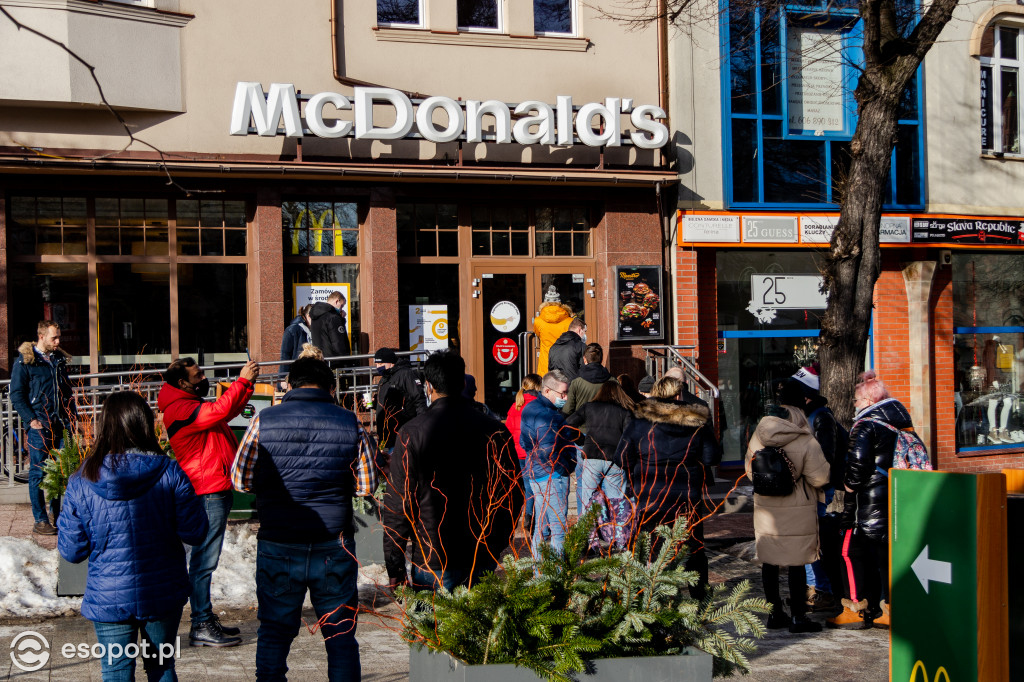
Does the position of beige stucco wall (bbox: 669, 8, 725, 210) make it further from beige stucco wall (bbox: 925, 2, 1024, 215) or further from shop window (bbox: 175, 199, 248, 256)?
shop window (bbox: 175, 199, 248, 256)

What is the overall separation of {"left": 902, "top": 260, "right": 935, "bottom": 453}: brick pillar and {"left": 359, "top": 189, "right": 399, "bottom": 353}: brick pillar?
305 inches

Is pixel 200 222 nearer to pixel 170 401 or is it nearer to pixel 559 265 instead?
pixel 559 265

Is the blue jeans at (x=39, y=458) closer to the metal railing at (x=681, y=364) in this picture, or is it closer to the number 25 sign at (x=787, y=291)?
the metal railing at (x=681, y=364)

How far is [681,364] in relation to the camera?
44.0 ft

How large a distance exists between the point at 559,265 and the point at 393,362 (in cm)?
465

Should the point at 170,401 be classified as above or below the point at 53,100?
below

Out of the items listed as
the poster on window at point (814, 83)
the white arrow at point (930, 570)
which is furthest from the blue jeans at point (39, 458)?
the poster on window at point (814, 83)

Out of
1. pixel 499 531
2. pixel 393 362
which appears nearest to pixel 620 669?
pixel 499 531

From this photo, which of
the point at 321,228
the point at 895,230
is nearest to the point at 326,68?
the point at 321,228

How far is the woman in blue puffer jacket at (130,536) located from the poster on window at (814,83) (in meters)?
12.1

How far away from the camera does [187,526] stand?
4.63 m

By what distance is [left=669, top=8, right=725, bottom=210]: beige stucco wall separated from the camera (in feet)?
45.8

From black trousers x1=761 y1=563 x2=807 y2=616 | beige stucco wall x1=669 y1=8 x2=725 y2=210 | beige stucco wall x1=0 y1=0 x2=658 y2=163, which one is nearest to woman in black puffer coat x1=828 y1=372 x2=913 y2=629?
black trousers x1=761 y1=563 x2=807 y2=616

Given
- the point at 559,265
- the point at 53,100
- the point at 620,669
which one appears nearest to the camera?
the point at 620,669
